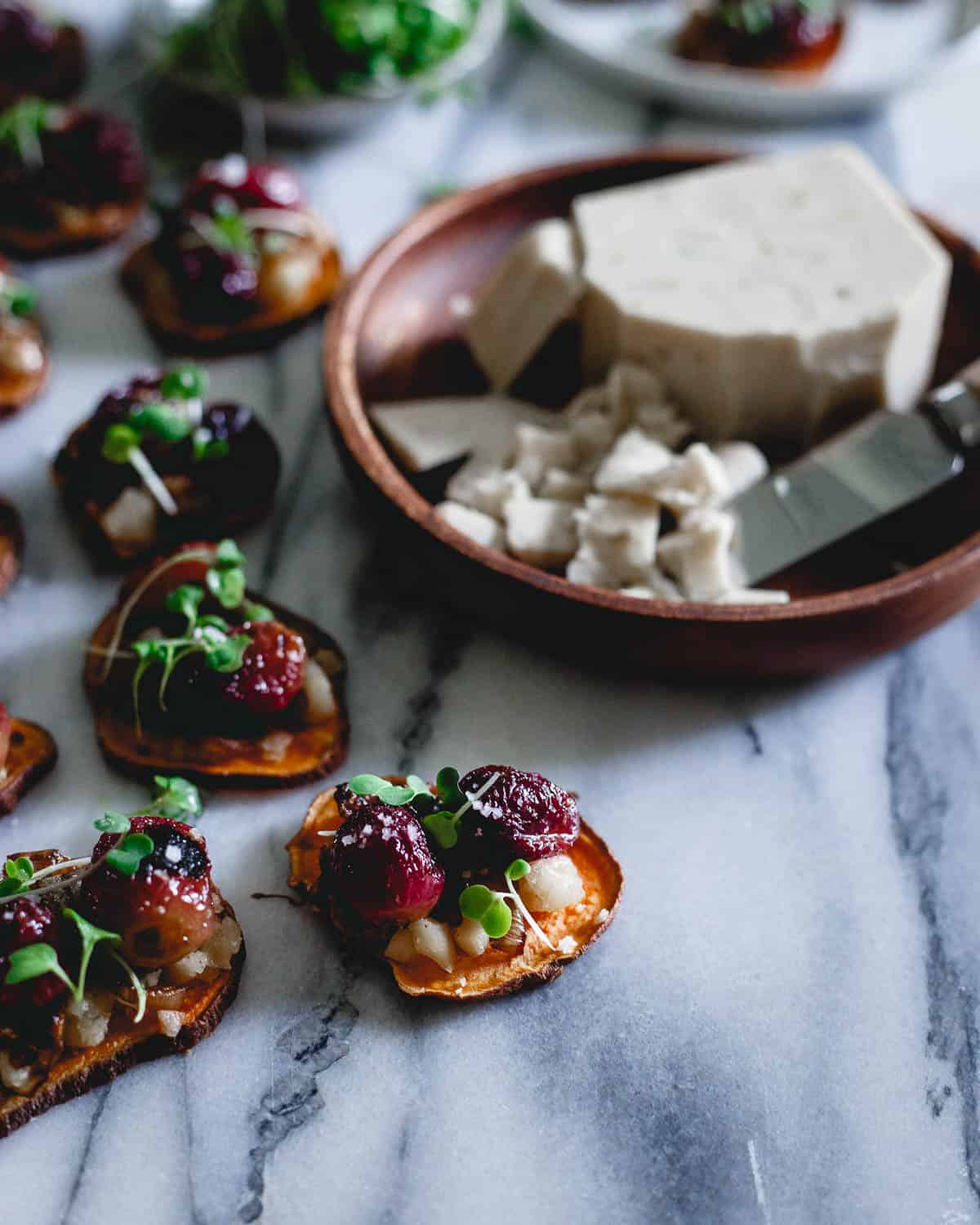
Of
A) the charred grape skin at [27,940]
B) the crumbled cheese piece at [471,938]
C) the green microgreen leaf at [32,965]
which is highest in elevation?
the crumbled cheese piece at [471,938]

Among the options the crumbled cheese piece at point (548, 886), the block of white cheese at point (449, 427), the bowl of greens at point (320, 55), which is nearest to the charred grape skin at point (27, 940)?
the crumbled cheese piece at point (548, 886)

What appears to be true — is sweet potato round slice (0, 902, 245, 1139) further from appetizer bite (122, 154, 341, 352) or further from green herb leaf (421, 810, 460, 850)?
appetizer bite (122, 154, 341, 352)

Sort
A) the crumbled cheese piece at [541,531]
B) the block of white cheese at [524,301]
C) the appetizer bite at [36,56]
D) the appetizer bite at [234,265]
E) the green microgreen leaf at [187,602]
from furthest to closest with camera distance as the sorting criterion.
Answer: the appetizer bite at [36,56]
the appetizer bite at [234,265]
the block of white cheese at [524,301]
the crumbled cheese piece at [541,531]
the green microgreen leaf at [187,602]

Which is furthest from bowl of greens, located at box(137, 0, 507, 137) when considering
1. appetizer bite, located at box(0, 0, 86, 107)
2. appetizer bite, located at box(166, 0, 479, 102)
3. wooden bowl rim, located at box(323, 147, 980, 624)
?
wooden bowl rim, located at box(323, 147, 980, 624)

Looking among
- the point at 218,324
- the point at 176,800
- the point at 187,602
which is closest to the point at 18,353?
the point at 218,324

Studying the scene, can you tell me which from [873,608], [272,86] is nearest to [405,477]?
[873,608]

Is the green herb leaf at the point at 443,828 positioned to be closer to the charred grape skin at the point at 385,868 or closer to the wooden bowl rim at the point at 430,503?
the charred grape skin at the point at 385,868

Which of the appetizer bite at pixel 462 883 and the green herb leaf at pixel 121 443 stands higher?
the appetizer bite at pixel 462 883
